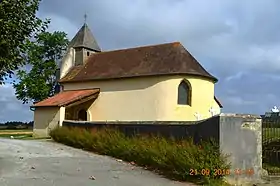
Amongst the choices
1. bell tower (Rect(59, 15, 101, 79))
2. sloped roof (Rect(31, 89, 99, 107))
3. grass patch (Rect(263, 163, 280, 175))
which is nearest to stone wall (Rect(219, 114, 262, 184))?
grass patch (Rect(263, 163, 280, 175))

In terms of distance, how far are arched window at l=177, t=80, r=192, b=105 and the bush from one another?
670 inches

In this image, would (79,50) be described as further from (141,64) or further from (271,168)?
(271,168)

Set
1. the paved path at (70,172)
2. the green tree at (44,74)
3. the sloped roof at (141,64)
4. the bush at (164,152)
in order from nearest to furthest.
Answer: the paved path at (70,172) → the bush at (164,152) → the sloped roof at (141,64) → the green tree at (44,74)

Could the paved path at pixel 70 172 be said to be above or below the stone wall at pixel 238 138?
below

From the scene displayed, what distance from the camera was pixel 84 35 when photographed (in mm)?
48375

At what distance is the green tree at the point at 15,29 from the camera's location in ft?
27.5

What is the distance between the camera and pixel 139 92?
3656 centimetres

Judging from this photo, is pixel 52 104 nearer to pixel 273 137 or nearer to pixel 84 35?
pixel 84 35

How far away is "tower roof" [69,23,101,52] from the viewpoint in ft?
155

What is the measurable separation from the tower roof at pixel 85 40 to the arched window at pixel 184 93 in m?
15.1

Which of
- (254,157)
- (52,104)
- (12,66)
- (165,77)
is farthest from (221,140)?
(52,104)

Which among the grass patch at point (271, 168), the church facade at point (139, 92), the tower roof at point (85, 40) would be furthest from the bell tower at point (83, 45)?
the grass patch at point (271, 168)

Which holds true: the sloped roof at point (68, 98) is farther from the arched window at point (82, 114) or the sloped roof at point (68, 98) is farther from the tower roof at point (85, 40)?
the tower roof at point (85, 40)

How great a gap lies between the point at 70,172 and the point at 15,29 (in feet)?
18.2
